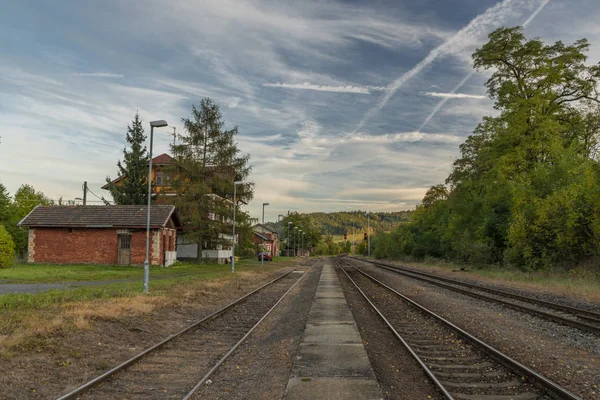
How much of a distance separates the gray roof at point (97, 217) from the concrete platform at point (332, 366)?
81.6 feet

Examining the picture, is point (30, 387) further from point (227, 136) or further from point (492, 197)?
point (492, 197)

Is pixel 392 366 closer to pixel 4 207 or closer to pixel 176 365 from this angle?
pixel 176 365

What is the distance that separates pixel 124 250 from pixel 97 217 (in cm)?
375

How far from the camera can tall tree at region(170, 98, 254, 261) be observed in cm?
3772

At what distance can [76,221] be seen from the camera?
3409 centimetres

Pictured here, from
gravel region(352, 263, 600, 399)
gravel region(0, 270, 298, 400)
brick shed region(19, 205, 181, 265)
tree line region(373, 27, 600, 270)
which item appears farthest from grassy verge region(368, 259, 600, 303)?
brick shed region(19, 205, 181, 265)

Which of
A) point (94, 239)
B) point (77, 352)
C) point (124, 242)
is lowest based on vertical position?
point (77, 352)

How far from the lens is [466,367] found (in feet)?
26.7

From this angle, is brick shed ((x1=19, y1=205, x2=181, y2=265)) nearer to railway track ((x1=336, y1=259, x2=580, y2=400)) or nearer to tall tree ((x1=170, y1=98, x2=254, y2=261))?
tall tree ((x1=170, y1=98, x2=254, y2=261))

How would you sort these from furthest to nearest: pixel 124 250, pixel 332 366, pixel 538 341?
1. pixel 124 250
2. pixel 538 341
3. pixel 332 366

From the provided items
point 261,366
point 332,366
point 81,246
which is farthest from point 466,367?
point 81,246

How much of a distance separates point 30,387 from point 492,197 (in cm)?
3838

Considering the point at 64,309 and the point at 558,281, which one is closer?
the point at 64,309

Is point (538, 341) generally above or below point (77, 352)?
below
